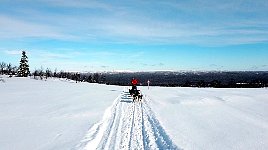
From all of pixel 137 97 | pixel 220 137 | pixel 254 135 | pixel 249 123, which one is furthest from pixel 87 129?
pixel 137 97

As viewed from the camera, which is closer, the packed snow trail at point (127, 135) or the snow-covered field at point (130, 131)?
the packed snow trail at point (127, 135)

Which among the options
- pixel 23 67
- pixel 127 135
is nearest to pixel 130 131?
pixel 127 135

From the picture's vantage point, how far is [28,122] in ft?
47.6

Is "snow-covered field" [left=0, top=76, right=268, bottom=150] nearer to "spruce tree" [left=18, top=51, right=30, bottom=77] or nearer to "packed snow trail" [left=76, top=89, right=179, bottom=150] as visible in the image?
"packed snow trail" [left=76, top=89, right=179, bottom=150]

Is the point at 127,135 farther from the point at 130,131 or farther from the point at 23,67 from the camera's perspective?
the point at 23,67

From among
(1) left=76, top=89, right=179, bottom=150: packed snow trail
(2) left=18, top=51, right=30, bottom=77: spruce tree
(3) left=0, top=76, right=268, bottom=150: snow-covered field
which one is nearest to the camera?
(1) left=76, top=89, right=179, bottom=150: packed snow trail

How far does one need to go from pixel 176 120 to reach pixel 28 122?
7.13 meters

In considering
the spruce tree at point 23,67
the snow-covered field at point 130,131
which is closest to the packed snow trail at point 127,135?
the snow-covered field at point 130,131

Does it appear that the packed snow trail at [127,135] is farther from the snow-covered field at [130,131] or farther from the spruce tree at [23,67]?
the spruce tree at [23,67]

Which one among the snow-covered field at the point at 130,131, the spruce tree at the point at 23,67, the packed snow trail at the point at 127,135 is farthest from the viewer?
the spruce tree at the point at 23,67

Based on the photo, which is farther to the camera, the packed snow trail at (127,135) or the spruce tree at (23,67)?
the spruce tree at (23,67)

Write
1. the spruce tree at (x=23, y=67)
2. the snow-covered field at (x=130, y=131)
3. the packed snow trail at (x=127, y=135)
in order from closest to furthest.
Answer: the packed snow trail at (x=127, y=135) → the snow-covered field at (x=130, y=131) → the spruce tree at (x=23, y=67)

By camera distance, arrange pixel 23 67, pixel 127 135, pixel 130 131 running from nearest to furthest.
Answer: pixel 127 135 → pixel 130 131 → pixel 23 67

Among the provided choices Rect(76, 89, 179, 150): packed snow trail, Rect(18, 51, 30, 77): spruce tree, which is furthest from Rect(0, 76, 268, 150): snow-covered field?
Rect(18, 51, 30, 77): spruce tree
